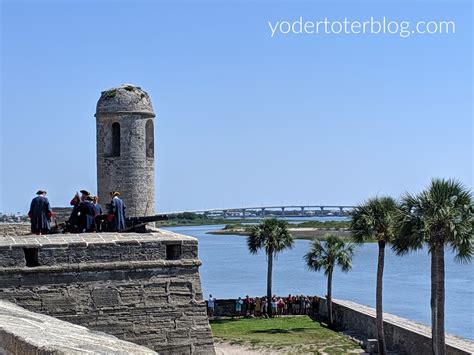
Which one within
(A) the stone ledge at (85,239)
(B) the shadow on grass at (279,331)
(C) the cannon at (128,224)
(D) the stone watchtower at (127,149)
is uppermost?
(D) the stone watchtower at (127,149)

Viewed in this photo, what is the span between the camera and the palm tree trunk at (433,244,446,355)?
16.1 meters

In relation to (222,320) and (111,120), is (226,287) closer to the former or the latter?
(222,320)

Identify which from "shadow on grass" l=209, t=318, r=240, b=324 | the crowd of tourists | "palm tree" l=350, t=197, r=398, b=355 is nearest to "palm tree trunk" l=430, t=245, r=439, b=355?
"palm tree" l=350, t=197, r=398, b=355

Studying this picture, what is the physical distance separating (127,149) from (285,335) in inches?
371

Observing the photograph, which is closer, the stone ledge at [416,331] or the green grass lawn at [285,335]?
the stone ledge at [416,331]

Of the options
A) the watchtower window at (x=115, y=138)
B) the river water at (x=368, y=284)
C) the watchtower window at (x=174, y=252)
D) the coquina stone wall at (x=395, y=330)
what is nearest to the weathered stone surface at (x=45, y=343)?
the watchtower window at (x=174, y=252)

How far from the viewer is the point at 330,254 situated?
94.7 ft

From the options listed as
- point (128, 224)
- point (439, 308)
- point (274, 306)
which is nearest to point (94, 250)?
point (128, 224)

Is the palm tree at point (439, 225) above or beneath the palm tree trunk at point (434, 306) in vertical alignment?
above

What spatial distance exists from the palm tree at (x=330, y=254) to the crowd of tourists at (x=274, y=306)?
1.30 meters

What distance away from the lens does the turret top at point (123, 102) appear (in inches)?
664

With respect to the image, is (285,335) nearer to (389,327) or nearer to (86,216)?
(389,327)

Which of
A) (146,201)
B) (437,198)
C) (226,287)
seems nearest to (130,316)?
(146,201)

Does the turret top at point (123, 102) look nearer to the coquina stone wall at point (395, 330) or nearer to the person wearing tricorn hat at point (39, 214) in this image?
the person wearing tricorn hat at point (39, 214)
